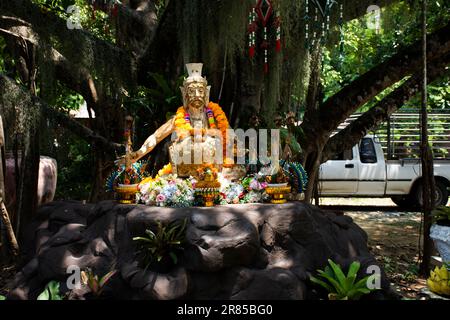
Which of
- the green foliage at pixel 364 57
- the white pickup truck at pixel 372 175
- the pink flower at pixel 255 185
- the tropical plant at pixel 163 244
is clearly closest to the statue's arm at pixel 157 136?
the pink flower at pixel 255 185

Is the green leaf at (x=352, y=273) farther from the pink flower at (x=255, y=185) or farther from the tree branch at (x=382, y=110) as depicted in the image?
the tree branch at (x=382, y=110)

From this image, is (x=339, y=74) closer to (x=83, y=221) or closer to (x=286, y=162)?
(x=286, y=162)

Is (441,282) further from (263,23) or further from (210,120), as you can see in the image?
(263,23)

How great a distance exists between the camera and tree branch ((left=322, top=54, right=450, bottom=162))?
7227 millimetres

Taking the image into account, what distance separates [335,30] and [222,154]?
2.90 metres

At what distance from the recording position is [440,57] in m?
7.12

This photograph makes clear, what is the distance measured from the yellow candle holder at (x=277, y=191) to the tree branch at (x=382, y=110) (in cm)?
255

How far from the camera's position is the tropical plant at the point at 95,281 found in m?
4.73

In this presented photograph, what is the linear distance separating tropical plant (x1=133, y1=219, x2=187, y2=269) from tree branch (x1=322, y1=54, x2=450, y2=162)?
12.2ft

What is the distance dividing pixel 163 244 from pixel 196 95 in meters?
1.98

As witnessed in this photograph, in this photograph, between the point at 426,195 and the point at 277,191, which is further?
the point at 426,195

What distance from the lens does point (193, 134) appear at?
237 inches

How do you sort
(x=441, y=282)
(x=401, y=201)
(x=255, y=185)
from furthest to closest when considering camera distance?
(x=401, y=201)
(x=255, y=185)
(x=441, y=282)

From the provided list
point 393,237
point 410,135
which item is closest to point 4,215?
point 393,237
